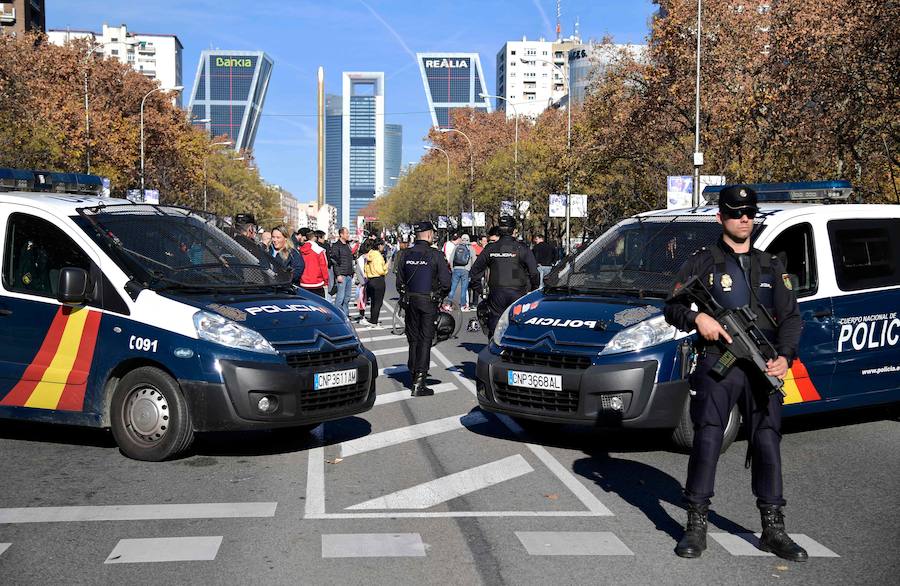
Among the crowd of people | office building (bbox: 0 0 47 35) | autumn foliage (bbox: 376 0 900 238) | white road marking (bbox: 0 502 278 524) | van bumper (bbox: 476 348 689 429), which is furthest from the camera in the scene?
office building (bbox: 0 0 47 35)

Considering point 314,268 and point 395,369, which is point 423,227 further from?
point 314,268

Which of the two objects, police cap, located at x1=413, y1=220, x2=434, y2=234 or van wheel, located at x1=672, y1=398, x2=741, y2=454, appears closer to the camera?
van wheel, located at x1=672, y1=398, x2=741, y2=454

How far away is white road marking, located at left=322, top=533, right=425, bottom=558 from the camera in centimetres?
556

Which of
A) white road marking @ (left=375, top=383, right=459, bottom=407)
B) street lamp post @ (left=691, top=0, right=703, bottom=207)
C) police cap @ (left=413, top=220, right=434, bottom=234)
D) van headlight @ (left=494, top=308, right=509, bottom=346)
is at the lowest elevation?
white road marking @ (left=375, top=383, right=459, bottom=407)

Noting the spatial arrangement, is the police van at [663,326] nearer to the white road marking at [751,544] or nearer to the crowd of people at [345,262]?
the white road marking at [751,544]

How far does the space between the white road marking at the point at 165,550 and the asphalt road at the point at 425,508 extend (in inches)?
0.7

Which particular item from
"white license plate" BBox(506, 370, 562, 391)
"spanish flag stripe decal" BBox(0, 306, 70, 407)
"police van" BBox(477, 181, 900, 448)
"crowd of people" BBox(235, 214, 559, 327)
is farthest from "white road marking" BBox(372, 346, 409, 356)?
"spanish flag stripe decal" BBox(0, 306, 70, 407)

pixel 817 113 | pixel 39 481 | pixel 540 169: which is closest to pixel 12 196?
pixel 39 481

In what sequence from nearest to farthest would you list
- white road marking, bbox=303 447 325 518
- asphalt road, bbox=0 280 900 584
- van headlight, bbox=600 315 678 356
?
asphalt road, bbox=0 280 900 584
white road marking, bbox=303 447 325 518
van headlight, bbox=600 315 678 356

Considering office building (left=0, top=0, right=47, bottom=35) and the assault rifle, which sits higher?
office building (left=0, top=0, right=47, bottom=35)


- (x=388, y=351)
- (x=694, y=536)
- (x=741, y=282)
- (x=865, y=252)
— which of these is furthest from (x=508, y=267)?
(x=694, y=536)

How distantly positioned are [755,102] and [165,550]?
3263 centimetres

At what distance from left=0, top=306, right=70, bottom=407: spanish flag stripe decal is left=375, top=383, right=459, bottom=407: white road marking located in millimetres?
3575

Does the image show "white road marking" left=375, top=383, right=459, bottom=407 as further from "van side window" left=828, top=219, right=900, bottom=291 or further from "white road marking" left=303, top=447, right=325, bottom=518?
"van side window" left=828, top=219, right=900, bottom=291
